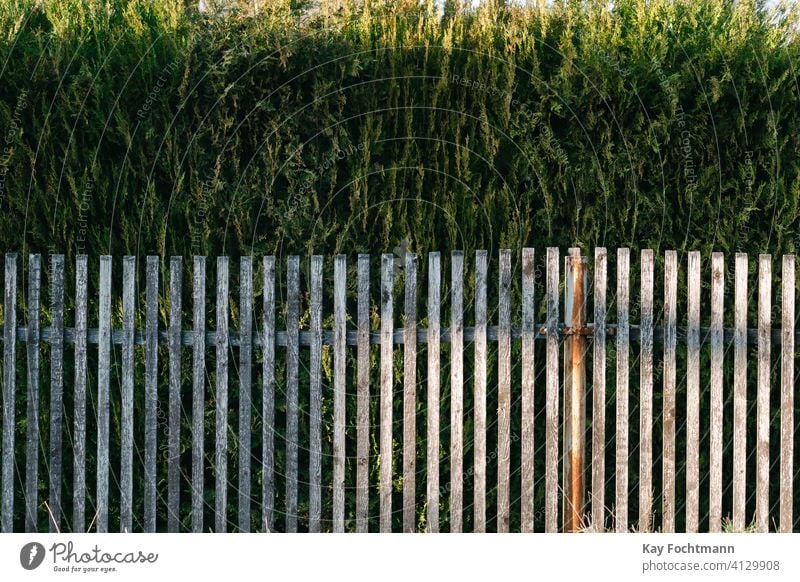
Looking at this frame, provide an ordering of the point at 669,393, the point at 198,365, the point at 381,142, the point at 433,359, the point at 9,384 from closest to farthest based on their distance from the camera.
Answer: the point at 433,359, the point at 198,365, the point at 669,393, the point at 9,384, the point at 381,142

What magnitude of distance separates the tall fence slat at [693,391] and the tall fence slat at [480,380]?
1225 mm

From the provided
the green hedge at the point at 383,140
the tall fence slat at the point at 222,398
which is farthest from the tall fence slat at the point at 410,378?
the tall fence slat at the point at 222,398

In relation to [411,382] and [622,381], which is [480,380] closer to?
[411,382]

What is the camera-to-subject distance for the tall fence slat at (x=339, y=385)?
5648mm

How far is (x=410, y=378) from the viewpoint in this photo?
568 cm

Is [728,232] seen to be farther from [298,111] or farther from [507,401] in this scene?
[298,111]

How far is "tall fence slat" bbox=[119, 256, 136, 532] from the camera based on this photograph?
573 cm

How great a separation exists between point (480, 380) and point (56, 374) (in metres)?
2.53

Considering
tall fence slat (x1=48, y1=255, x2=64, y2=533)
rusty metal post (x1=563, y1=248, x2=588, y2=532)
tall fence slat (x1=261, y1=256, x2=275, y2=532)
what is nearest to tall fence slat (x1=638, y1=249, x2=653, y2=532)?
rusty metal post (x1=563, y1=248, x2=588, y2=532)

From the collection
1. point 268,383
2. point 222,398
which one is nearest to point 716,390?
point 268,383

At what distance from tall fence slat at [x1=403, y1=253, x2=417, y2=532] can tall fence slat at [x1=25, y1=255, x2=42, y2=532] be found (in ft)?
7.23

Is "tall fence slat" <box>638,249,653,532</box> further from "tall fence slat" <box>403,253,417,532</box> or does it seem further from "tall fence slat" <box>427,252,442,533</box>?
"tall fence slat" <box>403,253,417,532</box>

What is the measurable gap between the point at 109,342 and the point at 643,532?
3403 millimetres

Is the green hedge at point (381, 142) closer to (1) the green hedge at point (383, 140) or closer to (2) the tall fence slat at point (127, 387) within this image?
(1) the green hedge at point (383, 140)
